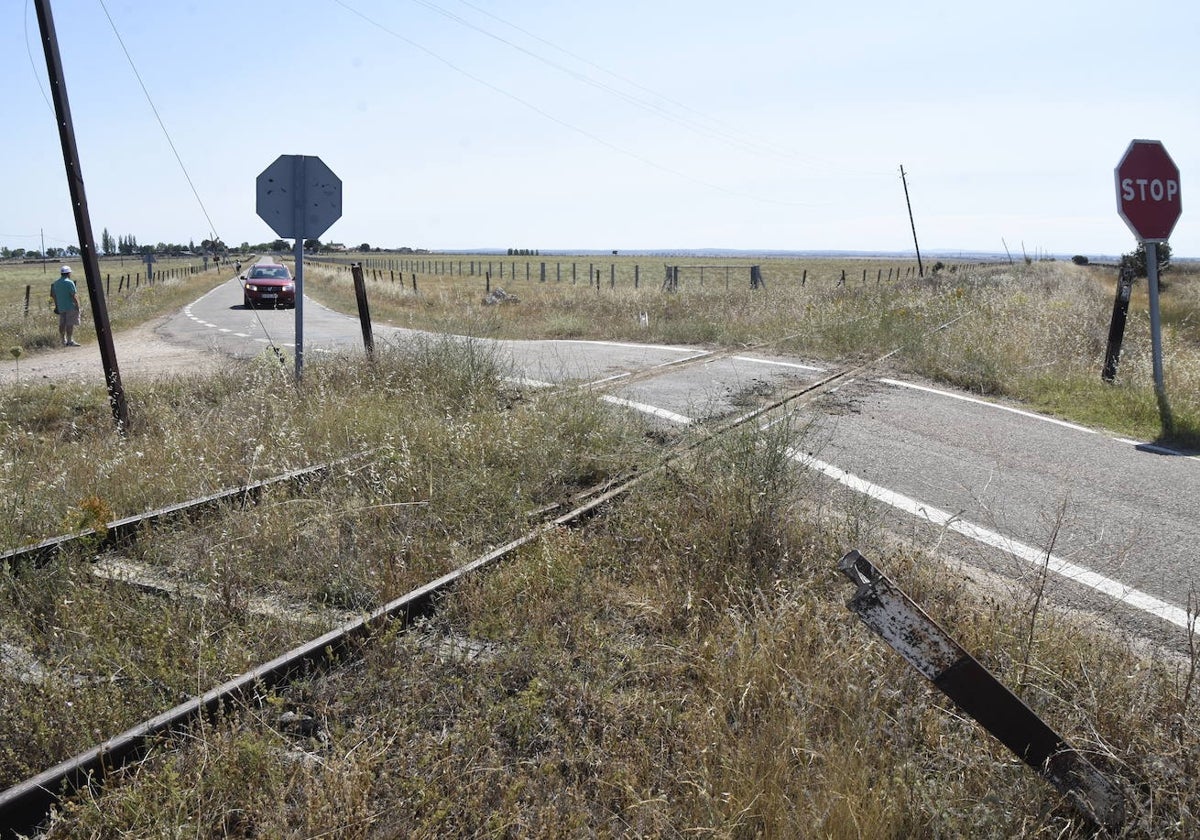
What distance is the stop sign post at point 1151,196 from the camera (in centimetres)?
898

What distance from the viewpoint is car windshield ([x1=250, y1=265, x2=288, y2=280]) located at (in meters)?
28.9

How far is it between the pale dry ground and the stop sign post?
12320mm

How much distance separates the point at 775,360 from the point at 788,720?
380 inches

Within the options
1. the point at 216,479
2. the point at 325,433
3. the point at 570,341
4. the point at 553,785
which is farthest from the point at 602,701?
the point at 570,341

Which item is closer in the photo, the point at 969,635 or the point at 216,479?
the point at 969,635

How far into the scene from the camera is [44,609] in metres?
3.97

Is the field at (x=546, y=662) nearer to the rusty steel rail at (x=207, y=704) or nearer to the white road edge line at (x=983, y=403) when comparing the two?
the rusty steel rail at (x=207, y=704)

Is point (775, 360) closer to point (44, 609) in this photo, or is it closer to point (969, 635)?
point (969, 635)

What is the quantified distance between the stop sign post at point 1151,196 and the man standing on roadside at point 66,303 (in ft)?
63.5

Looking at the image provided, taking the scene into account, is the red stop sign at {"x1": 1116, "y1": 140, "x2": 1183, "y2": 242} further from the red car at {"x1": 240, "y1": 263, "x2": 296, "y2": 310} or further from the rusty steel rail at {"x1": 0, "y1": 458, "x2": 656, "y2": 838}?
the red car at {"x1": 240, "y1": 263, "x2": 296, "y2": 310}

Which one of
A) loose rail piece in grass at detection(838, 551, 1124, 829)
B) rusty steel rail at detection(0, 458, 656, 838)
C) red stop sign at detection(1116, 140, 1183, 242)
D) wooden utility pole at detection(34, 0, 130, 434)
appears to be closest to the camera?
loose rail piece in grass at detection(838, 551, 1124, 829)

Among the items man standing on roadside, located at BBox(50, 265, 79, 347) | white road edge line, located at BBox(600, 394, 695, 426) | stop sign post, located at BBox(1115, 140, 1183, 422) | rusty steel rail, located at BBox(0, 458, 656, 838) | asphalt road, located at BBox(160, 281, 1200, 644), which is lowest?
→ rusty steel rail, located at BBox(0, 458, 656, 838)

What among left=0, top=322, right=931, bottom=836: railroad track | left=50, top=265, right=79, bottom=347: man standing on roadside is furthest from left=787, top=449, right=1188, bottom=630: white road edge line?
left=50, top=265, right=79, bottom=347: man standing on roadside

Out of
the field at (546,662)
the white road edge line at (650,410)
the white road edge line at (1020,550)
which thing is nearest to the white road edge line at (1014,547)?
the white road edge line at (1020,550)
